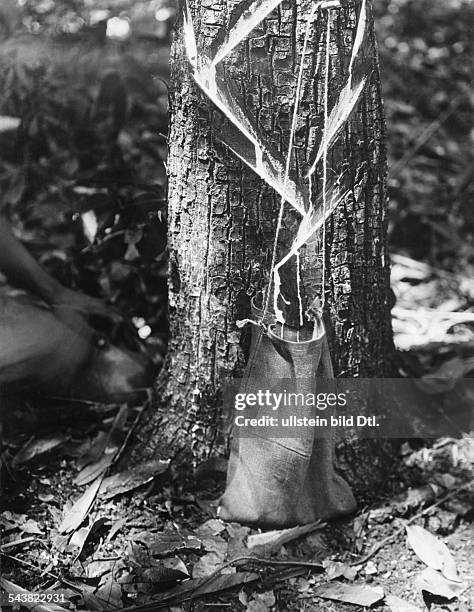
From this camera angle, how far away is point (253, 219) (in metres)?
1.30

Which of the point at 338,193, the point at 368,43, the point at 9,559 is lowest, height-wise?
the point at 9,559

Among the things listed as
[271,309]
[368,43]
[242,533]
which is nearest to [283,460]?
[242,533]

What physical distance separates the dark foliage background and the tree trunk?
245 millimetres

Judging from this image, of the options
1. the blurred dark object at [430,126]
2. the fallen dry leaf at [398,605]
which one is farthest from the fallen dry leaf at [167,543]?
the blurred dark object at [430,126]

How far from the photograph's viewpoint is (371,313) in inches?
56.7

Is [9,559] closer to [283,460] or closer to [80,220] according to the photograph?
[283,460]

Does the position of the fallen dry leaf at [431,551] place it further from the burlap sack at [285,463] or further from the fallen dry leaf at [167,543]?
the fallen dry leaf at [167,543]

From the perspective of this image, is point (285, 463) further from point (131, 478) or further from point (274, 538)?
point (131, 478)

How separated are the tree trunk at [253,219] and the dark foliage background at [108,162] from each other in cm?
24

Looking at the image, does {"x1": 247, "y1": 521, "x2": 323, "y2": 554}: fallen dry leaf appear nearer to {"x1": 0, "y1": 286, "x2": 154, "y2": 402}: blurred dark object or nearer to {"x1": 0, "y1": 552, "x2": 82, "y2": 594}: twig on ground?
{"x1": 0, "y1": 552, "x2": 82, "y2": 594}: twig on ground

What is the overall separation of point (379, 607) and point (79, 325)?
85 centimetres

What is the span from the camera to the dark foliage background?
1778 millimetres

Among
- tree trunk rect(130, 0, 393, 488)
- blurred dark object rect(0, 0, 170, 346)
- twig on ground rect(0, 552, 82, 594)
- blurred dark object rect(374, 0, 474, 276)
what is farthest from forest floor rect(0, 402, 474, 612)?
blurred dark object rect(374, 0, 474, 276)

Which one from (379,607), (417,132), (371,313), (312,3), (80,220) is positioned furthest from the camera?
(417,132)
